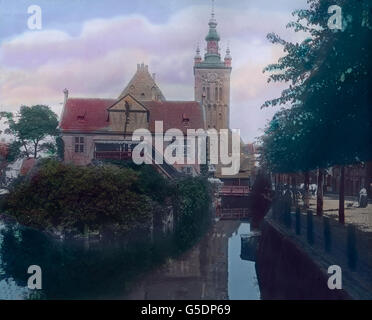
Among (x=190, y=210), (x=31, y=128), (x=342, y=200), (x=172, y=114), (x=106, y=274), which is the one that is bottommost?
(x=106, y=274)

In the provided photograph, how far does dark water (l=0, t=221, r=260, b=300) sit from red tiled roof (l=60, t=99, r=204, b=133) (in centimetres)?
297

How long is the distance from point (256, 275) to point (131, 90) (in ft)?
21.4

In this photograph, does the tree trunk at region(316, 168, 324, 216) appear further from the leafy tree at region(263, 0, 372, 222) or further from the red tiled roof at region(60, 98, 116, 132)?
the red tiled roof at region(60, 98, 116, 132)

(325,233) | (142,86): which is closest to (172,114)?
(142,86)

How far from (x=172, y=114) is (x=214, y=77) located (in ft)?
4.98

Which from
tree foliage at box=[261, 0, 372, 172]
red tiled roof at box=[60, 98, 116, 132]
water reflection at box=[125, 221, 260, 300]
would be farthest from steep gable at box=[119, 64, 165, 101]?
water reflection at box=[125, 221, 260, 300]

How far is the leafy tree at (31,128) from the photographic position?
764 cm

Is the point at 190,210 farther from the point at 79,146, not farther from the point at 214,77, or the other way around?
the point at 79,146

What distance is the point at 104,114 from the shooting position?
27.3 ft

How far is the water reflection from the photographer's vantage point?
25.6 ft

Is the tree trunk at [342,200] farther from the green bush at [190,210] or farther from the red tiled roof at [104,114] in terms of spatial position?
the red tiled roof at [104,114]

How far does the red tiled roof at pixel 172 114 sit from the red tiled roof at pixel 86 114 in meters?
0.93

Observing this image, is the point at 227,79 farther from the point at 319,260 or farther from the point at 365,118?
the point at 319,260

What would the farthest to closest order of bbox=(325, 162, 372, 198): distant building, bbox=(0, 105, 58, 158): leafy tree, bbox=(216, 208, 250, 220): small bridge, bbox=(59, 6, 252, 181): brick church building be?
bbox=(216, 208, 250, 220): small bridge → bbox=(325, 162, 372, 198): distant building → bbox=(59, 6, 252, 181): brick church building → bbox=(0, 105, 58, 158): leafy tree
